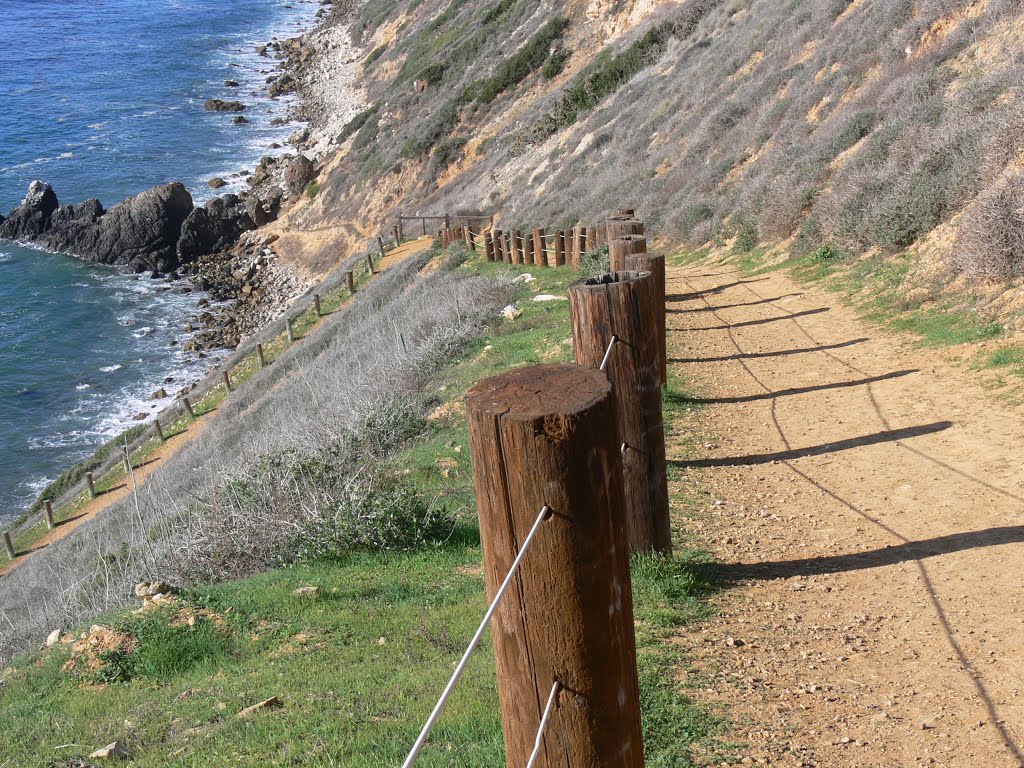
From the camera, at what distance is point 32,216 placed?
4462 cm

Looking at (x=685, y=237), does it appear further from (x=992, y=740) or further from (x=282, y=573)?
(x=992, y=740)

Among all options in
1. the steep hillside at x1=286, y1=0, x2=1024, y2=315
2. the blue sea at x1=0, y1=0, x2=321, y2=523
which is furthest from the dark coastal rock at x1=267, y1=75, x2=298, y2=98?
the steep hillside at x1=286, y1=0, x2=1024, y2=315

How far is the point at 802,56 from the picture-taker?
20578mm

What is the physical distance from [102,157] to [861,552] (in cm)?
5654

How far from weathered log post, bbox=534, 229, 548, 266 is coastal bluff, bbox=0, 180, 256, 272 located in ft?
88.1

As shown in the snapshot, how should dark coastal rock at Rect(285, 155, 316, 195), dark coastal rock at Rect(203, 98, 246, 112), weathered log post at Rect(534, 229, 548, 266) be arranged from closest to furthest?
1. weathered log post at Rect(534, 229, 548, 266)
2. dark coastal rock at Rect(285, 155, 316, 195)
3. dark coastal rock at Rect(203, 98, 246, 112)

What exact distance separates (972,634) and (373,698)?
9.28 ft

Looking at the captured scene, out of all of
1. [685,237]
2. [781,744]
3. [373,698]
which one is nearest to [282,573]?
[373,698]

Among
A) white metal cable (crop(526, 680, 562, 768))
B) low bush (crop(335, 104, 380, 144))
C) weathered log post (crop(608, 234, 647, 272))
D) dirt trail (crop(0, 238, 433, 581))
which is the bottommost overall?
dirt trail (crop(0, 238, 433, 581))

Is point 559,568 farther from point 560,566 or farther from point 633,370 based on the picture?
point 633,370

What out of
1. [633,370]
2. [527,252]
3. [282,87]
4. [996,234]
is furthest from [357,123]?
[633,370]

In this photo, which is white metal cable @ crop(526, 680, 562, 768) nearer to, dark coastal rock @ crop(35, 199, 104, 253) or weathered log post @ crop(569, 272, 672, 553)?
weathered log post @ crop(569, 272, 672, 553)

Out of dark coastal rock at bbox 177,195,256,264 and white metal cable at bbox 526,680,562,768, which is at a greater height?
dark coastal rock at bbox 177,195,256,264

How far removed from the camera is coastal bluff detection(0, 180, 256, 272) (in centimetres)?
4078
